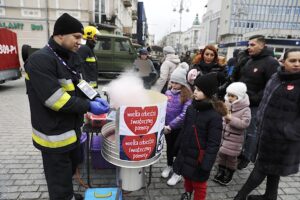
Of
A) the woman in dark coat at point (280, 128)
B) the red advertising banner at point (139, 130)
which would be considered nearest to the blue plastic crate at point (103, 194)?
the red advertising banner at point (139, 130)

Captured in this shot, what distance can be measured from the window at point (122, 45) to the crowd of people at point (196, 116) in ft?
26.8

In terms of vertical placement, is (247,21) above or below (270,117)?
above

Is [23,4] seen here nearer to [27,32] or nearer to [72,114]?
[27,32]

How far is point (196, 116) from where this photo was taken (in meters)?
2.38

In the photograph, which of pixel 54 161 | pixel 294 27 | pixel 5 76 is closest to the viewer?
pixel 54 161

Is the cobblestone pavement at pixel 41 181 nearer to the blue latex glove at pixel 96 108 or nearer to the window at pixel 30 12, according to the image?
the blue latex glove at pixel 96 108

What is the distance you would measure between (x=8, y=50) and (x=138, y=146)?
8825 mm

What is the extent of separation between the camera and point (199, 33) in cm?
10119

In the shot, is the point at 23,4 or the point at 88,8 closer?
the point at 23,4

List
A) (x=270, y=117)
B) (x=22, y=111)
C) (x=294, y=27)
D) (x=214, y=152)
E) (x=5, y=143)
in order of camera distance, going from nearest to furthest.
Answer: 1. (x=214, y=152)
2. (x=270, y=117)
3. (x=5, y=143)
4. (x=22, y=111)
5. (x=294, y=27)

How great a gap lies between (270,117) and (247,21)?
70.6 m

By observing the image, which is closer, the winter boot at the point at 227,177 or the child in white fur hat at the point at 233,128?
the child in white fur hat at the point at 233,128

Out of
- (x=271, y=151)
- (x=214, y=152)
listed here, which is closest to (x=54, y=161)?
(x=214, y=152)

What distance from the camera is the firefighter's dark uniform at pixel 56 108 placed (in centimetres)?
179
